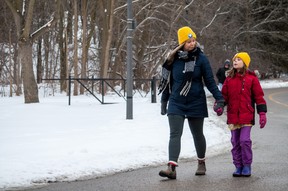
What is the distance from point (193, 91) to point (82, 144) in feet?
12.1

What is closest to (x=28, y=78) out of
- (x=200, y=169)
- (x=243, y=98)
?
(x=200, y=169)

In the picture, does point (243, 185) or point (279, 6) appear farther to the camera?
point (279, 6)

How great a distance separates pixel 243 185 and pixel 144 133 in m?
5.52

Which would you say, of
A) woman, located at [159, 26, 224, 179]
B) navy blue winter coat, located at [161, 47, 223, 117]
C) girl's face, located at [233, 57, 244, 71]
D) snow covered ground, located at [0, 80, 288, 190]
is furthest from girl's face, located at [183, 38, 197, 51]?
snow covered ground, located at [0, 80, 288, 190]

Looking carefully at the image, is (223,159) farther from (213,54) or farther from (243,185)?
(213,54)

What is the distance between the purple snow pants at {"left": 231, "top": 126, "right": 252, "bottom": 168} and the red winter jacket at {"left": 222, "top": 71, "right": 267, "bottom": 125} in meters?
0.14

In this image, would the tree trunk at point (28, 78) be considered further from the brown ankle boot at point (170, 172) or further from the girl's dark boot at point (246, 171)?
the girl's dark boot at point (246, 171)

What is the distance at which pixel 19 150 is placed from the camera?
9.47 meters

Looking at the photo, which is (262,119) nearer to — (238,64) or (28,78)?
(238,64)

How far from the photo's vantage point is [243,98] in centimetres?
741

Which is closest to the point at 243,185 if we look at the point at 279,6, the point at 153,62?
the point at 153,62

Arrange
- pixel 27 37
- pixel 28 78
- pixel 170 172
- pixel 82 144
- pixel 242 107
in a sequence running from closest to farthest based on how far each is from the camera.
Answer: pixel 170 172 < pixel 242 107 < pixel 82 144 < pixel 27 37 < pixel 28 78

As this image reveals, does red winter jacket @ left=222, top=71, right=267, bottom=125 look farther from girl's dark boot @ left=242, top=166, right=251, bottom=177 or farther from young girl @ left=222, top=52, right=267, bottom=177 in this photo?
girl's dark boot @ left=242, top=166, right=251, bottom=177

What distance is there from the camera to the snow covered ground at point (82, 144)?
25.1 ft
